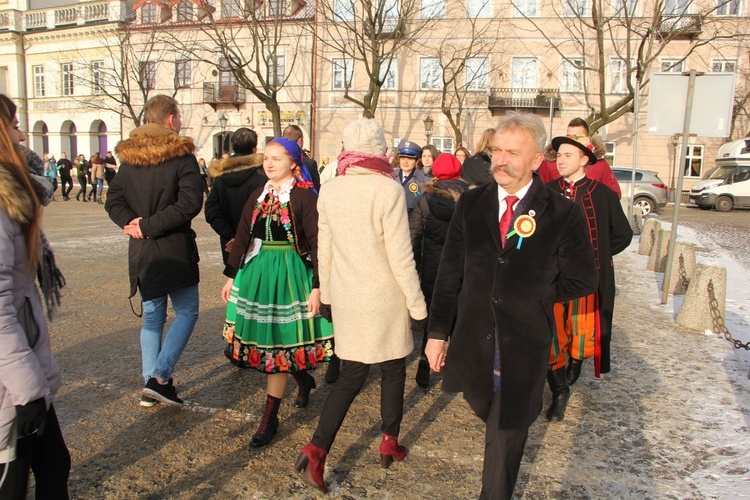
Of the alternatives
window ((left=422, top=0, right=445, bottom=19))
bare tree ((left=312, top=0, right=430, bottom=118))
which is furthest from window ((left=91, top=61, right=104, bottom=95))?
window ((left=422, top=0, right=445, bottom=19))

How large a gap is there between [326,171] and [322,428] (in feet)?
13.7

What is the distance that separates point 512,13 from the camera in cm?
2967

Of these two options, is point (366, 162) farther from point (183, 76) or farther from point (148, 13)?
point (148, 13)

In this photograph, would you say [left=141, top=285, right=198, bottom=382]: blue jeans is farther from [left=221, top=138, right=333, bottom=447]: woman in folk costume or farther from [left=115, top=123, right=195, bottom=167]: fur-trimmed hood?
[left=115, top=123, right=195, bottom=167]: fur-trimmed hood

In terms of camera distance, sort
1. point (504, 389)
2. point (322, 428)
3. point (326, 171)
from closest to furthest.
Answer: point (504, 389), point (322, 428), point (326, 171)

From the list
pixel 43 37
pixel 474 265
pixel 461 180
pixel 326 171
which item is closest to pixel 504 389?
pixel 474 265

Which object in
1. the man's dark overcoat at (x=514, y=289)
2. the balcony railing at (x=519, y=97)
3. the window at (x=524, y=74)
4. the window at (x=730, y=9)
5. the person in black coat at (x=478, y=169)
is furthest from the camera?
the window at (x=524, y=74)

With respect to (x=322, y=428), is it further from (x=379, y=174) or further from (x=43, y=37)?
(x=43, y=37)

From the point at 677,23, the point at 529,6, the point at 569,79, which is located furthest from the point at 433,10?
the point at 677,23

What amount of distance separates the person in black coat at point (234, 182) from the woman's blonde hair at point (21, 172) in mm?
2468

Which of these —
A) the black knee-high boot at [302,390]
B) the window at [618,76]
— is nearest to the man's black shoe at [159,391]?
the black knee-high boot at [302,390]

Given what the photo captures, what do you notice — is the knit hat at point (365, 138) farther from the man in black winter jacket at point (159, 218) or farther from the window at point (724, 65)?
the window at point (724, 65)

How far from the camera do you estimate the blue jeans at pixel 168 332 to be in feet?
13.2

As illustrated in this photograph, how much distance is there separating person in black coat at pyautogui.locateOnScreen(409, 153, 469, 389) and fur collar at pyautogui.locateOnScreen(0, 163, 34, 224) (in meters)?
3.08
